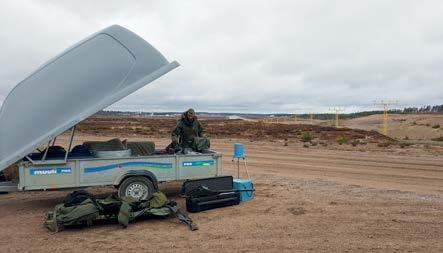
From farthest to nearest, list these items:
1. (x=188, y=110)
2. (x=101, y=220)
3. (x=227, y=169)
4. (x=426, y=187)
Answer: (x=227, y=169), (x=426, y=187), (x=188, y=110), (x=101, y=220)

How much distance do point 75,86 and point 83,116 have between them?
747mm

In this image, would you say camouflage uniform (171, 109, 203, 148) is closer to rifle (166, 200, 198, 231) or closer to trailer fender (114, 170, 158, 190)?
trailer fender (114, 170, 158, 190)

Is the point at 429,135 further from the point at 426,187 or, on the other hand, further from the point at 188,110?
the point at 188,110

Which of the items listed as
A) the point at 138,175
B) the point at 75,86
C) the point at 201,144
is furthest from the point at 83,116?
the point at 201,144

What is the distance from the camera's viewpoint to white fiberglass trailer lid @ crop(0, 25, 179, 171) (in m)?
7.98

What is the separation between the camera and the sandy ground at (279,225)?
659 centimetres

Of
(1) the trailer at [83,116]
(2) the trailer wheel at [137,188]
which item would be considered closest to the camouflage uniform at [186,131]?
(1) the trailer at [83,116]

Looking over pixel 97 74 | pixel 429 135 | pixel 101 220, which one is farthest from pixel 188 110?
pixel 429 135

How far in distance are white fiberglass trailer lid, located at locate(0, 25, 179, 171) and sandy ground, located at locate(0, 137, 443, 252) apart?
5.30 ft

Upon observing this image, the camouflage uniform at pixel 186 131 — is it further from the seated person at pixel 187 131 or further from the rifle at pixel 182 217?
the rifle at pixel 182 217

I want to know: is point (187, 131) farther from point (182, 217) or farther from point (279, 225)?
point (279, 225)

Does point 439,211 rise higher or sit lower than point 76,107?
lower

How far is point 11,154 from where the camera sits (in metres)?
7.88

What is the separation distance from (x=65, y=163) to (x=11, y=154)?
92 centimetres
